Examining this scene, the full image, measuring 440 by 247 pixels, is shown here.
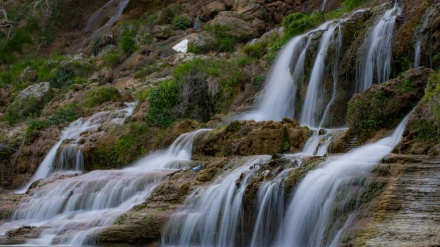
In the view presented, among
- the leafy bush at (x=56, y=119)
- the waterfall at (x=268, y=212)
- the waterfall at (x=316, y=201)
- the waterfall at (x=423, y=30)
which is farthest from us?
the leafy bush at (x=56, y=119)

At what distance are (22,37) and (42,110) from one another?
12.0 metres

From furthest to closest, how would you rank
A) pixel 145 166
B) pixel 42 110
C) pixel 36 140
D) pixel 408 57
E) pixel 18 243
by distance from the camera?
1. pixel 42 110
2. pixel 36 140
3. pixel 145 166
4. pixel 408 57
5. pixel 18 243

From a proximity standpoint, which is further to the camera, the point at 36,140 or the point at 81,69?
the point at 81,69

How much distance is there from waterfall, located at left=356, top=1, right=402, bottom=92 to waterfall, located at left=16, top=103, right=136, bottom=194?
7960 mm

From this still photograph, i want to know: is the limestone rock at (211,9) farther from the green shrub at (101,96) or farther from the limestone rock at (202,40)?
the green shrub at (101,96)

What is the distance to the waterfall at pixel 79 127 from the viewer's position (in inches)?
699

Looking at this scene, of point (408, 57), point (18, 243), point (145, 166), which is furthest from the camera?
point (145, 166)

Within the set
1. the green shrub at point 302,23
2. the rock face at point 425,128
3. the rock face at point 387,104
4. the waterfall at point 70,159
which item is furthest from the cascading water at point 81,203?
the green shrub at point 302,23

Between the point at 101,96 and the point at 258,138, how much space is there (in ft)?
32.2

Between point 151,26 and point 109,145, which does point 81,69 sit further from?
point 109,145

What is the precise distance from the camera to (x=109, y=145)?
16.8m

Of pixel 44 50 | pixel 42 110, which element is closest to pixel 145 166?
pixel 42 110

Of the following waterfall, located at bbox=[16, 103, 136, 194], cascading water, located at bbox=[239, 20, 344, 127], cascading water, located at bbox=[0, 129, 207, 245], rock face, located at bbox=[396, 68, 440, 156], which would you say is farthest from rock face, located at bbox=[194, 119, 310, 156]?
waterfall, located at bbox=[16, 103, 136, 194]

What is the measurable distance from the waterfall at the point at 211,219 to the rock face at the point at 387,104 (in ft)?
8.84
